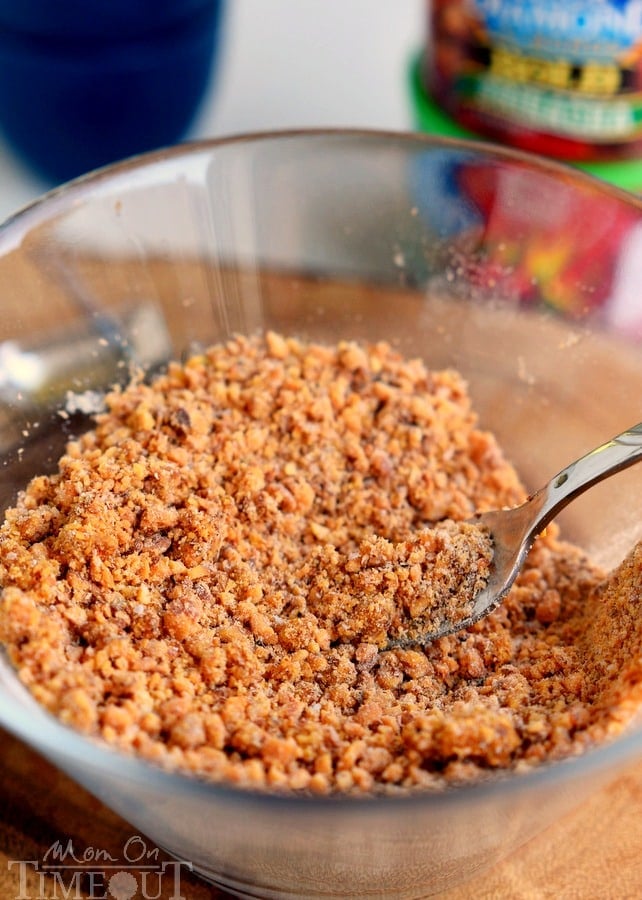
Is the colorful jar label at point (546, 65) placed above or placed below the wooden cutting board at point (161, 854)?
above

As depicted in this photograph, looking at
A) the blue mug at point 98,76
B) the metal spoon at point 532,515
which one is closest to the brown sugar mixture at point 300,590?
the metal spoon at point 532,515

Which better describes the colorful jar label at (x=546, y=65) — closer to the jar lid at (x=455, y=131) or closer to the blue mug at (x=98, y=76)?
the jar lid at (x=455, y=131)

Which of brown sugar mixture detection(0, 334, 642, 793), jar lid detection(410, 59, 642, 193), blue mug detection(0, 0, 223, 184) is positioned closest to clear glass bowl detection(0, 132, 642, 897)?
brown sugar mixture detection(0, 334, 642, 793)

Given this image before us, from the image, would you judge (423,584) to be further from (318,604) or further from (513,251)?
(513,251)

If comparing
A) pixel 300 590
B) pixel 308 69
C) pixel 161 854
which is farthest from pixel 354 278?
pixel 308 69

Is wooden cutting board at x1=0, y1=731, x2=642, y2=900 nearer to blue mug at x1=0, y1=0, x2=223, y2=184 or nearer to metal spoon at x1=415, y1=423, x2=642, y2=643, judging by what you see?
metal spoon at x1=415, y1=423, x2=642, y2=643

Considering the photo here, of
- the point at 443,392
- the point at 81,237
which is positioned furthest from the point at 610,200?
the point at 81,237
